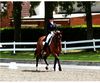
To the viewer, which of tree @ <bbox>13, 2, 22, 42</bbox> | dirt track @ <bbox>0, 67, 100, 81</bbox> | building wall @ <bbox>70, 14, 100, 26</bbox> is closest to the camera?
dirt track @ <bbox>0, 67, 100, 81</bbox>

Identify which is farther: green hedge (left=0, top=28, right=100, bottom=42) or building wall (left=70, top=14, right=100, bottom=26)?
building wall (left=70, top=14, right=100, bottom=26)

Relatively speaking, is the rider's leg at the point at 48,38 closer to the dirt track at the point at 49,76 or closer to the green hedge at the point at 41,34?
the dirt track at the point at 49,76

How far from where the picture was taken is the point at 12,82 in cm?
1482

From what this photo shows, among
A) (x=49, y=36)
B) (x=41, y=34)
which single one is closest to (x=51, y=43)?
(x=49, y=36)

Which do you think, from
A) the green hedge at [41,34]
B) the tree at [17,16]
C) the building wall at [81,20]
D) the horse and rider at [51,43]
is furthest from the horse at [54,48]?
the building wall at [81,20]

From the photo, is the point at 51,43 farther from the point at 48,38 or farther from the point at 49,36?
the point at 49,36

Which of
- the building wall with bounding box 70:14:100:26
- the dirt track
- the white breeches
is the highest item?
the white breeches

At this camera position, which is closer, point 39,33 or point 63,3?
point 63,3

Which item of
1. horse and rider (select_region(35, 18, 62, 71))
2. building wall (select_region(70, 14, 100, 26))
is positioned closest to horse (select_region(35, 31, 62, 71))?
horse and rider (select_region(35, 18, 62, 71))

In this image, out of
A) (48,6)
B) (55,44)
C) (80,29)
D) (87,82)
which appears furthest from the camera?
(80,29)

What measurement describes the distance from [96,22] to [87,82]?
43.9 metres

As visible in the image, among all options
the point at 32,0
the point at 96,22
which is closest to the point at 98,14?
the point at 96,22

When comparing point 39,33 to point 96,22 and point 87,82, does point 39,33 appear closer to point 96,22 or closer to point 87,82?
point 96,22

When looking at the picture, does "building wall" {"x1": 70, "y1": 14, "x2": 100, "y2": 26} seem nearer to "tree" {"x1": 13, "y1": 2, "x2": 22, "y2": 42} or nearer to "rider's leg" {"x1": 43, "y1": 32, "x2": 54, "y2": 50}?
"tree" {"x1": 13, "y1": 2, "x2": 22, "y2": 42}
